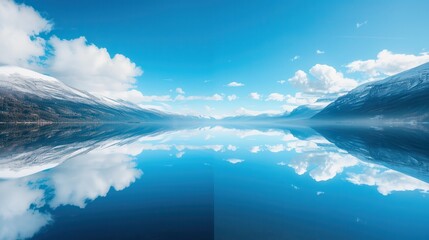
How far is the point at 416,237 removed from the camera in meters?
10.7

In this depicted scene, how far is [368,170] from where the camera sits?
2536 centimetres

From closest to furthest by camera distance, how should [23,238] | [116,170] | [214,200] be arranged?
1. [23,238]
2. [214,200]
3. [116,170]

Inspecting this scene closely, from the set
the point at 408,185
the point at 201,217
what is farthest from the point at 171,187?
the point at 408,185

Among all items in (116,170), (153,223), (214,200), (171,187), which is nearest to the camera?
(153,223)

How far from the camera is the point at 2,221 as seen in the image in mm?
11711

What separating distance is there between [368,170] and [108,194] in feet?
87.5

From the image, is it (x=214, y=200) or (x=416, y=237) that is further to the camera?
(x=214, y=200)

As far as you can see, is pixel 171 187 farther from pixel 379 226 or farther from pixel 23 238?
pixel 379 226

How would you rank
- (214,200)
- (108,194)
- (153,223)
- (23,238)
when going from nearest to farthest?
(23,238), (153,223), (214,200), (108,194)

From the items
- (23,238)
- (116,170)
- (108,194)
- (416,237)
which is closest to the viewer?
(23,238)

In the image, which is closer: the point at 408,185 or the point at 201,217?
the point at 201,217

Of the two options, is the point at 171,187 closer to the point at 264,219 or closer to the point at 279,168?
the point at 264,219

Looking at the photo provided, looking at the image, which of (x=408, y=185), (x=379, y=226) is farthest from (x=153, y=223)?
(x=408, y=185)

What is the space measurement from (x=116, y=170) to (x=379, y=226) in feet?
73.9
